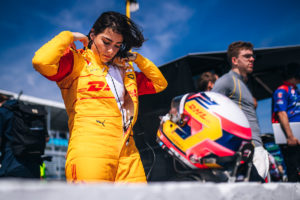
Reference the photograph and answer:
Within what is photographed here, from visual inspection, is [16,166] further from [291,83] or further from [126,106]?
[291,83]

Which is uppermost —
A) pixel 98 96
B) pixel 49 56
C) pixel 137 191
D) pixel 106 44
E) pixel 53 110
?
pixel 53 110

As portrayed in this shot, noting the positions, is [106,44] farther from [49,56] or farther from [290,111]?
[290,111]

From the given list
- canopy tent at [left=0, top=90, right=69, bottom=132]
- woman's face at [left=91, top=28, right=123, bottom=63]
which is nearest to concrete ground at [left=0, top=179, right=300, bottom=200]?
woman's face at [left=91, top=28, right=123, bottom=63]

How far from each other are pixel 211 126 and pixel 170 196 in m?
0.64

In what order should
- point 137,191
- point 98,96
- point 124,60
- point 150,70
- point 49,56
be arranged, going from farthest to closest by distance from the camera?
point 150,70 → point 124,60 → point 98,96 → point 49,56 → point 137,191

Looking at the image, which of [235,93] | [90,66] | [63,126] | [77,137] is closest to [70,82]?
[90,66]

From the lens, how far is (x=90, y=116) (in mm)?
1292

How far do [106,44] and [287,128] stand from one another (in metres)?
2.25

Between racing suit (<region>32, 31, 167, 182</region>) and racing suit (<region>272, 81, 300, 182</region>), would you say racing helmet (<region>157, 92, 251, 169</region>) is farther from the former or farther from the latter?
racing suit (<region>272, 81, 300, 182</region>)

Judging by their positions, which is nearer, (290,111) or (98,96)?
(98,96)

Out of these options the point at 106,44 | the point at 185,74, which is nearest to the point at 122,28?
the point at 106,44

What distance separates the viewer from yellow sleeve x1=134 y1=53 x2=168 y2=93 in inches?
68.2

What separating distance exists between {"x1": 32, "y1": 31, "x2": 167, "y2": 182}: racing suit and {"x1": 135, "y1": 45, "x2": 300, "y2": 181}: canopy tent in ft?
7.71

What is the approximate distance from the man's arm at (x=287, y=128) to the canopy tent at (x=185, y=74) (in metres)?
1.52
